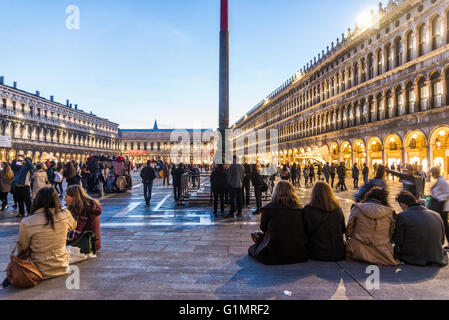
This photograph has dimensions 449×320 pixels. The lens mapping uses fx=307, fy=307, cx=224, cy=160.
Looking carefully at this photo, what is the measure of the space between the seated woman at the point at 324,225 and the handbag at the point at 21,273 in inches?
154

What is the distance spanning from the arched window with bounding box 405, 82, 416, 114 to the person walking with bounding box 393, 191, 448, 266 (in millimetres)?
24568

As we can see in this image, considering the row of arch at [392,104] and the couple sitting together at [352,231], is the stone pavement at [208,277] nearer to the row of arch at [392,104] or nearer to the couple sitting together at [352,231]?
the couple sitting together at [352,231]

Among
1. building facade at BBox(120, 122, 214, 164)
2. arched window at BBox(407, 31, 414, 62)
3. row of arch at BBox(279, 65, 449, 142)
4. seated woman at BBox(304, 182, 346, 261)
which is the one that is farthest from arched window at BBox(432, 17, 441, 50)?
building facade at BBox(120, 122, 214, 164)

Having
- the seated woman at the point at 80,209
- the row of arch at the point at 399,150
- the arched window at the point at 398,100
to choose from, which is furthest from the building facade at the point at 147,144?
the seated woman at the point at 80,209

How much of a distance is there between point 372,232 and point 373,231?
0.07 feet

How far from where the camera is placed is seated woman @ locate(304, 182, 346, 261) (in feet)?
15.8

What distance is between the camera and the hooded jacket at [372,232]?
15.3 feet

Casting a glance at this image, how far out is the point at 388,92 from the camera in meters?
29.0

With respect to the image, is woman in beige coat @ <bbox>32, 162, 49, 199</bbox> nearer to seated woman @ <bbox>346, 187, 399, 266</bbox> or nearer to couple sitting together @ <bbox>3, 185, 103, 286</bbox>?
couple sitting together @ <bbox>3, 185, 103, 286</bbox>

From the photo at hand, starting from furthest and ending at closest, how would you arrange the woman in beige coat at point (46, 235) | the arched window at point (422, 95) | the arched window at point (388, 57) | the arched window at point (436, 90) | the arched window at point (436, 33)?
the arched window at point (388, 57) < the arched window at point (422, 95) < the arched window at point (436, 33) < the arched window at point (436, 90) < the woman in beige coat at point (46, 235)

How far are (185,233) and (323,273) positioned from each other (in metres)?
3.64

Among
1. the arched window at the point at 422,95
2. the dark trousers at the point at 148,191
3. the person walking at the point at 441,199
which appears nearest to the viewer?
the person walking at the point at 441,199
